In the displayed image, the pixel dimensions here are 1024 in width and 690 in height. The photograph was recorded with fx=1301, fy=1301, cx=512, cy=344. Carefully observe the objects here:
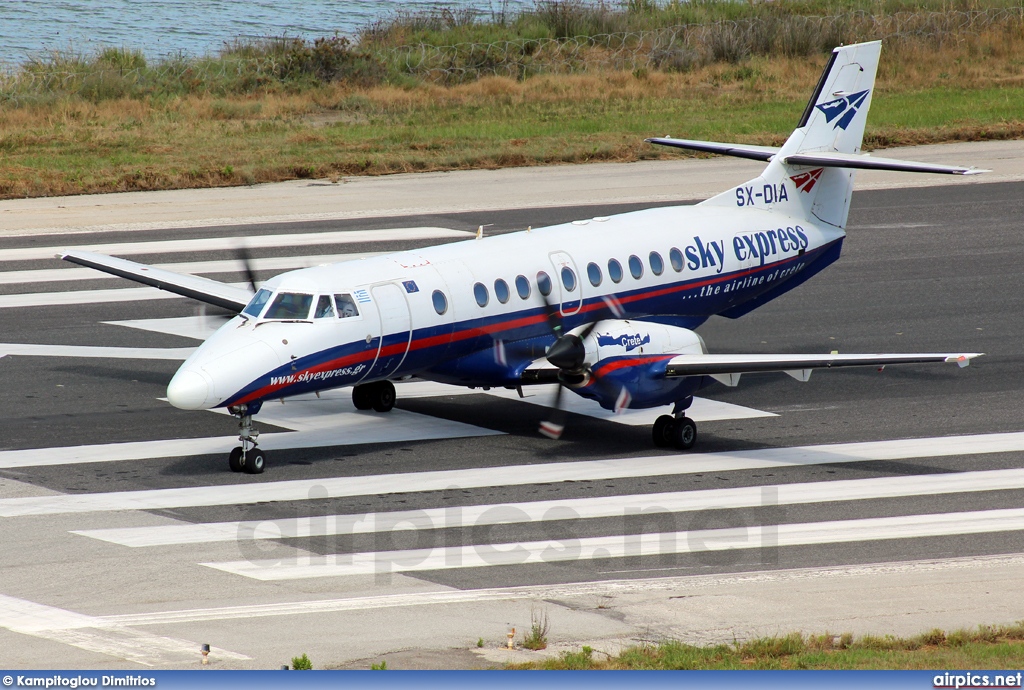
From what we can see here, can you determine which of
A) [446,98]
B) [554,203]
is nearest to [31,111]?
[446,98]

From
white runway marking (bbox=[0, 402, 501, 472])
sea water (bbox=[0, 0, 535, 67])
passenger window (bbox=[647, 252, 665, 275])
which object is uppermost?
sea water (bbox=[0, 0, 535, 67])

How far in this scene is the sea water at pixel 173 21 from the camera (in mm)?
73812

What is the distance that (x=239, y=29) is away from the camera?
82.8 m

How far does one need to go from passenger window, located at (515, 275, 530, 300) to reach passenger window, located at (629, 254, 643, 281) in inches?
79.1

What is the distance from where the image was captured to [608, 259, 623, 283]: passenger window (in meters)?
20.1

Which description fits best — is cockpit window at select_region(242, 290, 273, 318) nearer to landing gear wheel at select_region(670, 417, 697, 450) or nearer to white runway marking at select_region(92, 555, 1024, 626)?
white runway marking at select_region(92, 555, 1024, 626)

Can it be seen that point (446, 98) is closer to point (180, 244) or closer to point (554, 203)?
point (554, 203)

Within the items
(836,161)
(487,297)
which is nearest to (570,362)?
(487,297)

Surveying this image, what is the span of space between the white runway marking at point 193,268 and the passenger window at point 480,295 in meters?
10.2

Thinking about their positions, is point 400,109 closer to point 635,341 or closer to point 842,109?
point 842,109

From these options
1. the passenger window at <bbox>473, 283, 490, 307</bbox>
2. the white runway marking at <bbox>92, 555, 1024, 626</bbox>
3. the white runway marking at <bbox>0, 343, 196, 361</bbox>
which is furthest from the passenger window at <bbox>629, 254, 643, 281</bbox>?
the white runway marking at <bbox>0, 343, 196, 361</bbox>

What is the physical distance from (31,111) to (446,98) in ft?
49.3

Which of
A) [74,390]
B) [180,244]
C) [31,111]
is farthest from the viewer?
[31,111]

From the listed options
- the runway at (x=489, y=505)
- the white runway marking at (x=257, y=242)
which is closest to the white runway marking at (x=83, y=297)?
the runway at (x=489, y=505)
